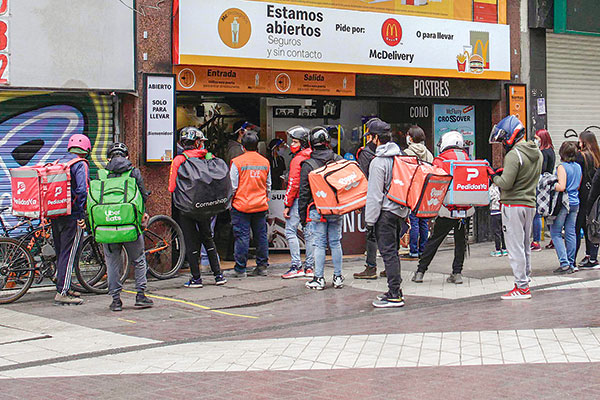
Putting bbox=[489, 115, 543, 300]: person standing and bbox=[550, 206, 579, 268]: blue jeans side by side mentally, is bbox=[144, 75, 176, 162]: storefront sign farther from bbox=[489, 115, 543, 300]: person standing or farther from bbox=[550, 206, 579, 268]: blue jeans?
bbox=[550, 206, 579, 268]: blue jeans

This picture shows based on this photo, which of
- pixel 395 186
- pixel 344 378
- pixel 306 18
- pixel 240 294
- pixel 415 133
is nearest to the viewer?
pixel 344 378

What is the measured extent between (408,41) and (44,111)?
5825mm

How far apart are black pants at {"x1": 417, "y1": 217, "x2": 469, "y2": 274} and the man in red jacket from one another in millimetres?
1541

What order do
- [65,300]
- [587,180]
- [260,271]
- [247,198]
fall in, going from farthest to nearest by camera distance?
[587,180]
[260,271]
[247,198]
[65,300]

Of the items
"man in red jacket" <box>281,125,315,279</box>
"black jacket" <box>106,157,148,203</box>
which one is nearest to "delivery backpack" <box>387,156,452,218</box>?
"man in red jacket" <box>281,125,315,279</box>

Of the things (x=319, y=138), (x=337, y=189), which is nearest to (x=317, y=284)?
(x=337, y=189)

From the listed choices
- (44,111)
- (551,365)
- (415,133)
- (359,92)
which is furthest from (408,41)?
(551,365)

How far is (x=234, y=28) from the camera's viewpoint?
12.0 m

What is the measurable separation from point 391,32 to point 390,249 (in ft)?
17.1

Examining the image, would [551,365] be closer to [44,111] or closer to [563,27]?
[44,111]

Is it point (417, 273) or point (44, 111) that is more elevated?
point (44, 111)

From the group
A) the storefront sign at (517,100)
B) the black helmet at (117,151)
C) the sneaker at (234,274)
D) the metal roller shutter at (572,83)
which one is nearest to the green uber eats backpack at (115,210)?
the black helmet at (117,151)

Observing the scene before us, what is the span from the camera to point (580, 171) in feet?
38.6

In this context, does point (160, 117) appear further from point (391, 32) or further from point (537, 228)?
point (537, 228)
